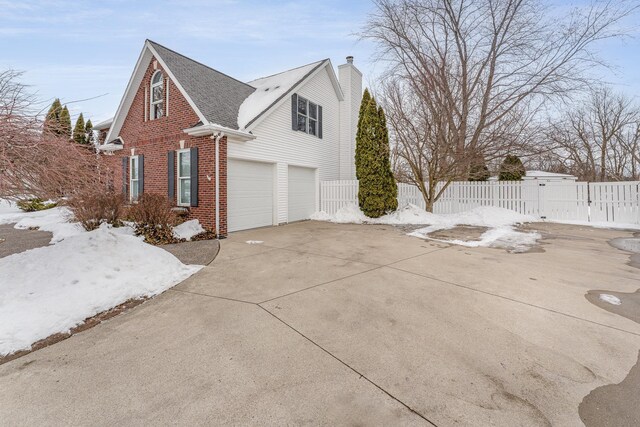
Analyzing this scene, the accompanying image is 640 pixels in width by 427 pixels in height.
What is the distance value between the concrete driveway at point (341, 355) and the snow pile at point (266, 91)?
23.2ft

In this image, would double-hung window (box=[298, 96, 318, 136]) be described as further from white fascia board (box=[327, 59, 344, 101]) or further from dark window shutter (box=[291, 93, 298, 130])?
white fascia board (box=[327, 59, 344, 101])

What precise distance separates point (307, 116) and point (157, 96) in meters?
5.72

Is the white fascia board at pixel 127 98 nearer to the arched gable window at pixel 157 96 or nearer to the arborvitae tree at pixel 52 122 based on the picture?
the arched gable window at pixel 157 96

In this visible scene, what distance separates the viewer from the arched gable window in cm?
1045

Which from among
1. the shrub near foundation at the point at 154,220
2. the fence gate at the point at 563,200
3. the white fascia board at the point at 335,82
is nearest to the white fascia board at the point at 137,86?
the shrub near foundation at the point at 154,220

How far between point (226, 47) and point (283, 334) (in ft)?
42.6

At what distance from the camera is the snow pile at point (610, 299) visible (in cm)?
370

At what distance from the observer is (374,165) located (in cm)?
1211

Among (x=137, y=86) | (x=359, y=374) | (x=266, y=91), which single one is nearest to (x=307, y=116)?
(x=266, y=91)

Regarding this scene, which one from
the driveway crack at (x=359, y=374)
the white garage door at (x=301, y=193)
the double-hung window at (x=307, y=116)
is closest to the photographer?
the driveway crack at (x=359, y=374)

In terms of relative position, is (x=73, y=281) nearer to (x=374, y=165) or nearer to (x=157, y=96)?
(x=157, y=96)

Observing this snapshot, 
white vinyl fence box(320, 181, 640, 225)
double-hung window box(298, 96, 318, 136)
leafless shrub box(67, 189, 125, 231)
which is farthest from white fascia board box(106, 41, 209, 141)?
white vinyl fence box(320, 181, 640, 225)

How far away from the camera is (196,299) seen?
3.87 m

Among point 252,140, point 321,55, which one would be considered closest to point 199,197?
point 252,140
